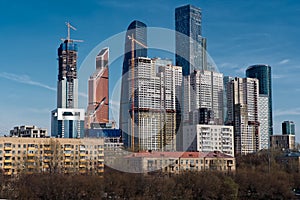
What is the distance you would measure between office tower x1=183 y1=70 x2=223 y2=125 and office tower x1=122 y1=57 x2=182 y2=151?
133cm

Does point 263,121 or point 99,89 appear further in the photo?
point 263,121

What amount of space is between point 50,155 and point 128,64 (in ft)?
22.2

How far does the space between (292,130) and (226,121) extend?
8.38m

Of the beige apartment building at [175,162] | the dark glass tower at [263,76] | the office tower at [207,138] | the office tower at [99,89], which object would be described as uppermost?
the dark glass tower at [263,76]

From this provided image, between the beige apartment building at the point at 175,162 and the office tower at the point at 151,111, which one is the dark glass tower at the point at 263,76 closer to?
the office tower at the point at 151,111

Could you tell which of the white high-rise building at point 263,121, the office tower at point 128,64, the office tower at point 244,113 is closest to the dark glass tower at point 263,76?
the white high-rise building at point 263,121

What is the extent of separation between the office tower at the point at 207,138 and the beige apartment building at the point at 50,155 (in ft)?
21.3

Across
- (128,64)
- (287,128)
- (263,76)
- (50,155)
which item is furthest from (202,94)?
(263,76)

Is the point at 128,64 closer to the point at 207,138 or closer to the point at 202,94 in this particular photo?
the point at 207,138

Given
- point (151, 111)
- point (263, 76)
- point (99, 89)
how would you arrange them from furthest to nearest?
point (263, 76), point (151, 111), point (99, 89)

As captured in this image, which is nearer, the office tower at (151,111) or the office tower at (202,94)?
the office tower at (151,111)

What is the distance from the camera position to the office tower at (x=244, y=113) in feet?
98.0

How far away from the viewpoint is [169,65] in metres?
26.2

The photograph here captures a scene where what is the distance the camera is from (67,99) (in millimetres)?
37781
